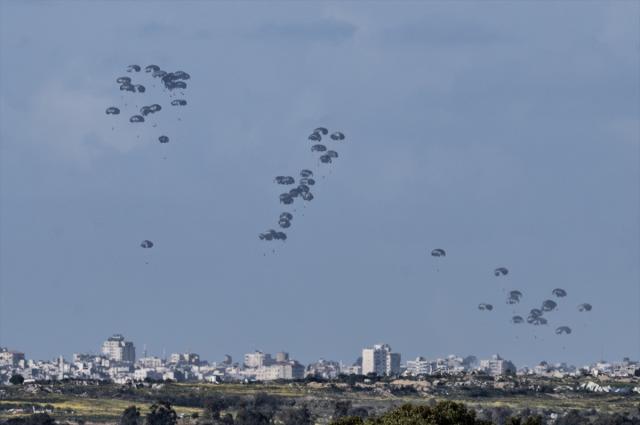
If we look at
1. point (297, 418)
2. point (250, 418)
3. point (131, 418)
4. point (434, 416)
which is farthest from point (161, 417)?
point (434, 416)

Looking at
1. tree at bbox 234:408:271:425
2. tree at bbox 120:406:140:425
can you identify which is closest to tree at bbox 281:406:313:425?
tree at bbox 234:408:271:425

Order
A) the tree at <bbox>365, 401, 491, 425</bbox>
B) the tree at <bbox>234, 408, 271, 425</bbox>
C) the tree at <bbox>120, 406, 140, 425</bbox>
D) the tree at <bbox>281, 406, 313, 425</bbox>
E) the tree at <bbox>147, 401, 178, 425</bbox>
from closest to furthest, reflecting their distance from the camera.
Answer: the tree at <bbox>365, 401, 491, 425</bbox>, the tree at <bbox>147, 401, 178, 425</bbox>, the tree at <bbox>234, 408, 271, 425</bbox>, the tree at <bbox>281, 406, 313, 425</bbox>, the tree at <bbox>120, 406, 140, 425</bbox>

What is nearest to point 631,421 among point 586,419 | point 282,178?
point 586,419

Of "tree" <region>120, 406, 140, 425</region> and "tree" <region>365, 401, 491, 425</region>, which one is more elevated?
"tree" <region>120, 406, 140, 425</region>

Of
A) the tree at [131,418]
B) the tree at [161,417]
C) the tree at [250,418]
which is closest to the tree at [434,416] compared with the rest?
the tree at [250,418]

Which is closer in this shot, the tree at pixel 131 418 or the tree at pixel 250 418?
the tree at pixel 250 418

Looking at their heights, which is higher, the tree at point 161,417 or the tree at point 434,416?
the tree at point 161,417

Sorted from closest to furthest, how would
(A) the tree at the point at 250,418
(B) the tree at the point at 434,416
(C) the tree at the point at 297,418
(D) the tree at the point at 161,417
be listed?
(B) the tree at the point at 434,416 → (D) the tree at the point at 161,417 → (A) the tree at the point at 250,418 → (C) the tree at the point at 297,418

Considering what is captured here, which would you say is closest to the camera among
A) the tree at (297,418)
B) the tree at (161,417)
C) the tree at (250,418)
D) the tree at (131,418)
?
the tree at (161,417)

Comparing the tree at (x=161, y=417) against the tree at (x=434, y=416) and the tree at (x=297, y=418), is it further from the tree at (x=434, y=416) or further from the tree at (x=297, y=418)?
the tree at (x=434, y=416)

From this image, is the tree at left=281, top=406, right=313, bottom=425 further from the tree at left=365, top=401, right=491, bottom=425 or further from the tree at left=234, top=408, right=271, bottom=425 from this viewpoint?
the tree at left=365, top=401, right=491, bottom=425

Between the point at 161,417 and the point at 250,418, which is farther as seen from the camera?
the point at 250,418

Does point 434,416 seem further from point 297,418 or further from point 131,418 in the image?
point 131,418
